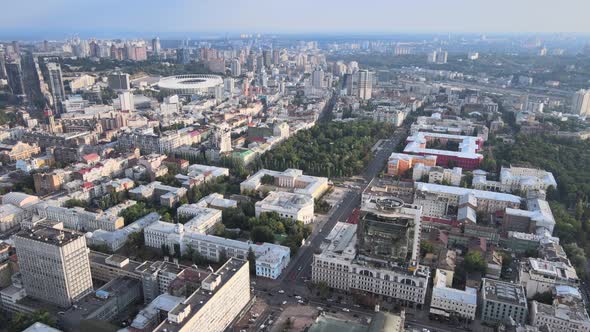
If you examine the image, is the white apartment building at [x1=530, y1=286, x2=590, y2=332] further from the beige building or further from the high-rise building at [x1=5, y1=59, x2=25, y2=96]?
the high-rise building at [x1=5, y1=59, x2=25, y2=96]

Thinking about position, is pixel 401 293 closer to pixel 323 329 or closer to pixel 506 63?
pixel 323 329

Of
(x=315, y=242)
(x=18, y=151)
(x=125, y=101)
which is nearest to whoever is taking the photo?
(x=315, y=242)

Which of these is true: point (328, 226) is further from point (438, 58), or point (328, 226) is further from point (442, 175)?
point (438, 58)

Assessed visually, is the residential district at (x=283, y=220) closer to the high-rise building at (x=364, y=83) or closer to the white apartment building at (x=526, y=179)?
the white apartment building at (x=526, y=179)

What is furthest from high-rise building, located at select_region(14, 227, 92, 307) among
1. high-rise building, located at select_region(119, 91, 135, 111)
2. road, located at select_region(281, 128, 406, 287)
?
high-rise building, located at select_region(119, 91, 135, 111)

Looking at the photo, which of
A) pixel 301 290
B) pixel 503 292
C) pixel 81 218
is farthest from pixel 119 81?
pixel 503 292
